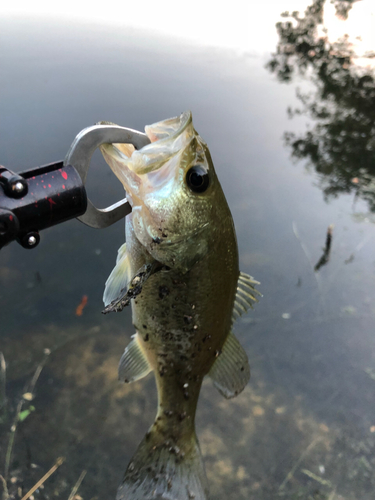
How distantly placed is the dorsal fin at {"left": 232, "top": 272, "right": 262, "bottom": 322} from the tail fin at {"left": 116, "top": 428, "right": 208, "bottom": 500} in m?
0.61

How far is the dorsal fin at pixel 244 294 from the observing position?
1.43 metres

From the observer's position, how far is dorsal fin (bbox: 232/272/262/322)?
4.70 feet

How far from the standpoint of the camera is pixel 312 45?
7.12 metres

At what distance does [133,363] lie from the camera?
149cm

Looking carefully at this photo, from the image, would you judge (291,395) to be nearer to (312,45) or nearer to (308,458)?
(308,458)

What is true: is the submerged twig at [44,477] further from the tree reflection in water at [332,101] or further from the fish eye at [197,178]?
the tree reflection in water at [332,101]

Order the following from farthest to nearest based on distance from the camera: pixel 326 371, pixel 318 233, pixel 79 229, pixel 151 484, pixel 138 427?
1. pixel 318 233
2. pixel 79 229
3. pixel 326 371
4. pixel 138 427
5. pixel 151 484

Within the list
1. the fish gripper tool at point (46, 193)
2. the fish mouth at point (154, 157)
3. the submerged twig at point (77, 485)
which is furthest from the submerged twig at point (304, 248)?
the fish gripper tool at point (46, 193)

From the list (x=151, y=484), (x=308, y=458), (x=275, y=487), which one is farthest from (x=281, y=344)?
(x=151, y=484)

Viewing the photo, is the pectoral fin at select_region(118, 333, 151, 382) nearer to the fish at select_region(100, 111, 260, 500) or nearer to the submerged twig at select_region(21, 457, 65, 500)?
the fish at select_region(100, 111, 260, 500)

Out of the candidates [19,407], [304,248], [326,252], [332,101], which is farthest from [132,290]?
[332,101]

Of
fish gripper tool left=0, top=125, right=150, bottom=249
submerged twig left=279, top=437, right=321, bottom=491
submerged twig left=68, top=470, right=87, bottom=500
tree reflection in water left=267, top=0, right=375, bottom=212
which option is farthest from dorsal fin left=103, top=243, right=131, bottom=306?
tree reflection in water left=267, top=0, right=375, bottom=212

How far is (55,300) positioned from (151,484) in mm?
2010

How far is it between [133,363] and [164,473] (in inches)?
18.2
